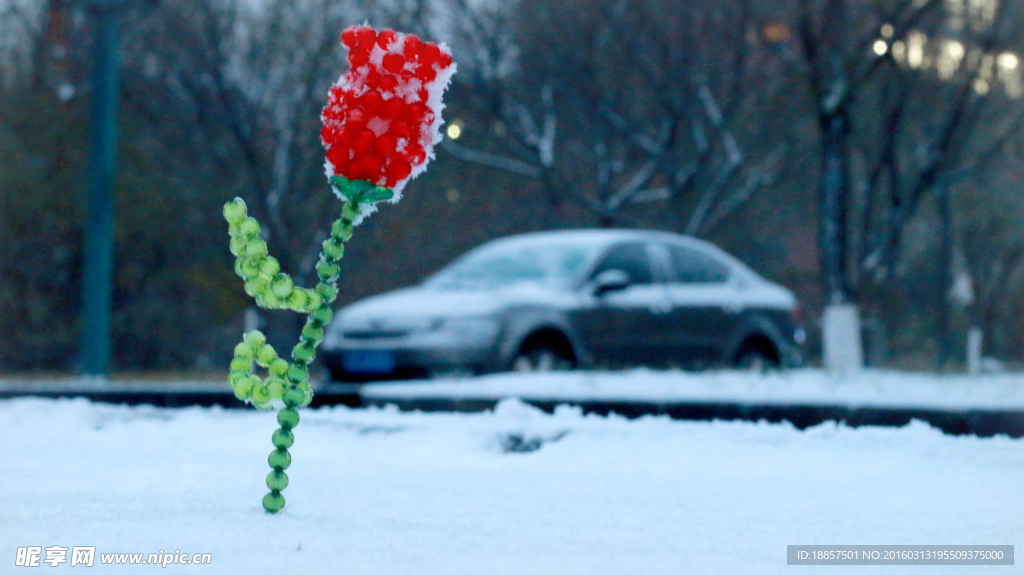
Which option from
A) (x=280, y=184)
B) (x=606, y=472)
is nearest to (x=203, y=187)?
(x=280, y=184)


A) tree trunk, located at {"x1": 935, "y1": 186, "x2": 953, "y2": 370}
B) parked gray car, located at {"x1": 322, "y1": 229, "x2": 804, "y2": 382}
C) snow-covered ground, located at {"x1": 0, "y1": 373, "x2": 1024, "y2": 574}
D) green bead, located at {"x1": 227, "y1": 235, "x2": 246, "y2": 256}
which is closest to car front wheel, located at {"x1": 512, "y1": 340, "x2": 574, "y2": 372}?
parked gray car, located at {"x1": 322, "y1": 229, "x2": 804, "y2": 382}

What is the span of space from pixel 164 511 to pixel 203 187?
56.6ft

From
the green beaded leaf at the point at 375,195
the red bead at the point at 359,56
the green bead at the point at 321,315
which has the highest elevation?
the red bead at the point at 359,56

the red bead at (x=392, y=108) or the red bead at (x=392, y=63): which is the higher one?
the red bead at (x=392, y=63)

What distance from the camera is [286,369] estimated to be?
10.3 feet

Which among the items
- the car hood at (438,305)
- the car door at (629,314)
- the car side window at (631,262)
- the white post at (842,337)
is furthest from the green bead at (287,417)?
Answer: the white post at (842,337)

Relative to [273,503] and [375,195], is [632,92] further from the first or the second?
[273,503]

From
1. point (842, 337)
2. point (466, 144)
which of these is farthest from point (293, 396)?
point (466, 144)

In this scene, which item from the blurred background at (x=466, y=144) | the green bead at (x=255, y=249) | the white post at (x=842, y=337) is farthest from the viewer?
the blurred background at (x=466, y=144)

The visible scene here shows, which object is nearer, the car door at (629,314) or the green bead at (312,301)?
the green bead at (312,301)

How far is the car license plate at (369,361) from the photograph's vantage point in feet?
28.1

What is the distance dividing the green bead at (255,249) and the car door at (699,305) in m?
6.89

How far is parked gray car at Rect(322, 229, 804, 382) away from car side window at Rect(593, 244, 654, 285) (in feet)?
0.04

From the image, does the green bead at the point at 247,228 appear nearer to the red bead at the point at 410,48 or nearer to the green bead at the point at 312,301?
the green bead at the point at 312,301
